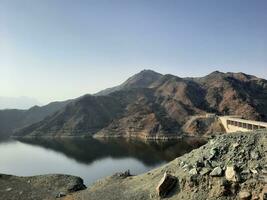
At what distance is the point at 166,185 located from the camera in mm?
32938

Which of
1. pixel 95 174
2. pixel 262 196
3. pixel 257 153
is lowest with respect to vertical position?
pixel 95 174

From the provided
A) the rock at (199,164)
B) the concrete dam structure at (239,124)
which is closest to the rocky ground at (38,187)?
the rock at (199,164)

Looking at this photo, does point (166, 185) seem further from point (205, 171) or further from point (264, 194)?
point (264, 194)

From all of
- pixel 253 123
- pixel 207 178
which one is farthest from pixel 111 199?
pixel 253 123

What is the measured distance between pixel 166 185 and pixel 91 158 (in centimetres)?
8161

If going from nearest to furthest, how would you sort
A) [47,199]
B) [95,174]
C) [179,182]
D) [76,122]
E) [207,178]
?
1. [207,178]
2. [179,182]
3. [47,199]
4. [95,174]
5. [76,122]

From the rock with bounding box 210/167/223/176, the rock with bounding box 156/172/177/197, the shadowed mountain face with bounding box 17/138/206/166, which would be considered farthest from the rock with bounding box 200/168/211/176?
the shadowed mountain face with bounding box 17/138/206/166

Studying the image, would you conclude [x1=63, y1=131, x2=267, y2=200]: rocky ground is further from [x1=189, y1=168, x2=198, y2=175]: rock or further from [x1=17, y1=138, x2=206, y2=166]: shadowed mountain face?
[x1=17, y1=138, x2=206, y2=166]: shadowed mountain face

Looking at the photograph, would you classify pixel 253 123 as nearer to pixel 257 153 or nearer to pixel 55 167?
pixel 55 167

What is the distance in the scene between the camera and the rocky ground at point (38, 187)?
42.0 meters

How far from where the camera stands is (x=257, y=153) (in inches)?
1217

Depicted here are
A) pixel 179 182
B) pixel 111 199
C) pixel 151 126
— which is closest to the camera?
pixel 179 182

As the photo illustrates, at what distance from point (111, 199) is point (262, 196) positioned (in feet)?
50.6

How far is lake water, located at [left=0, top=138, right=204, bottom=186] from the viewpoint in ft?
295
